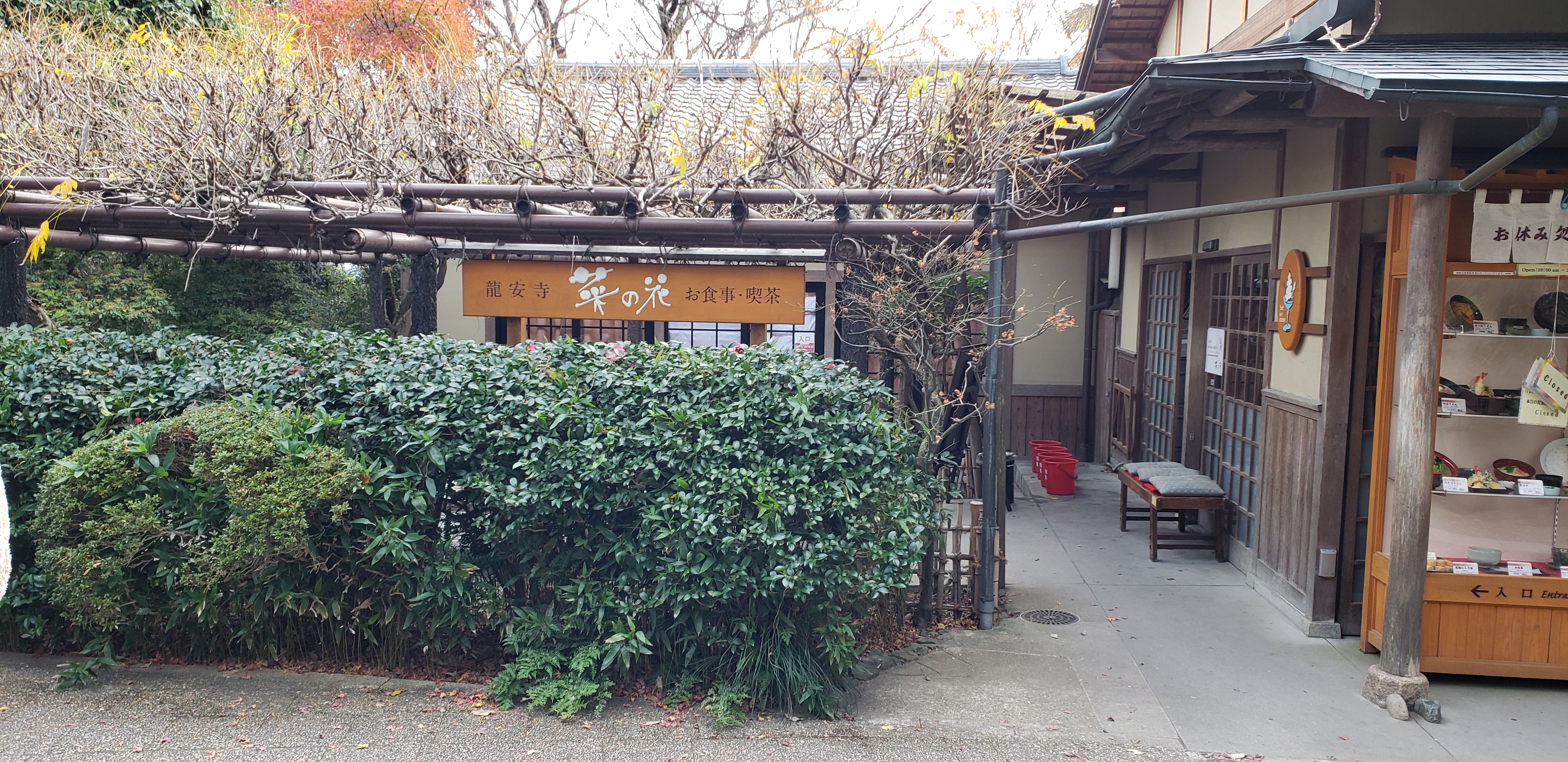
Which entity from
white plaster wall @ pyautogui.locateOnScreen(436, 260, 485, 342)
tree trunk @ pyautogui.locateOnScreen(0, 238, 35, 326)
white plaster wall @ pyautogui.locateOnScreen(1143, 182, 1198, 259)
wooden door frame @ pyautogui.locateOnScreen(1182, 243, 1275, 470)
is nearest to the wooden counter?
wooden door frame @ pyautogui.locateOnScreen(1182, 243, 1275, 470)

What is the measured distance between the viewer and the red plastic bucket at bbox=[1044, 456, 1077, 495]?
32.3ft

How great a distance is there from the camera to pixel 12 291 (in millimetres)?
8570

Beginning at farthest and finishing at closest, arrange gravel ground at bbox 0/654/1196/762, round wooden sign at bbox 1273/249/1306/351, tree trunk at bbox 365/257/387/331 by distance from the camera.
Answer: tree trunk at bbox 365/257/387/331 < round wooden sign at bbox 1273/249/1306/351 < gravel ground at bbox 0/654/1196/762

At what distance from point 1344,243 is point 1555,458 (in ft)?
5.29

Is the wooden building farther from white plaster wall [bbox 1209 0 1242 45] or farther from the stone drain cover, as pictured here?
the stone drain cover

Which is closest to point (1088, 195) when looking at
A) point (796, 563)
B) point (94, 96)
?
point (796, 563)

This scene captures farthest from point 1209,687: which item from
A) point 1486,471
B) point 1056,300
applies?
point 1056,300

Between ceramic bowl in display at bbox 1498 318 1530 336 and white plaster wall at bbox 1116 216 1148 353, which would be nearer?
ceramic bowl in display at bbox 1498 318 1530 336

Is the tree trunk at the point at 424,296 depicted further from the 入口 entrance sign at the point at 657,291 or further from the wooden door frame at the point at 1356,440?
the wooden door frame at the point at 1356,440

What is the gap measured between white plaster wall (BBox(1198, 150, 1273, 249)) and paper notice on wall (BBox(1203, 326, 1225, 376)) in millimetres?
746

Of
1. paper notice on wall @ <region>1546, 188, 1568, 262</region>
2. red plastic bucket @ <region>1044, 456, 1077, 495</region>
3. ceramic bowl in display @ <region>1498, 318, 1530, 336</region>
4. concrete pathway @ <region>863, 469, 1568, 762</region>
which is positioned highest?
paper notice on wall @ <region>1546, 188, 1568, 262</region>

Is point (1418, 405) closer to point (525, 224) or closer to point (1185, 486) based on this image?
point (1185, 486)

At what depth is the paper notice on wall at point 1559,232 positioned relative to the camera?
16.3 feet

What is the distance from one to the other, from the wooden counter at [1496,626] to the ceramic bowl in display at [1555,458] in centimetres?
62
